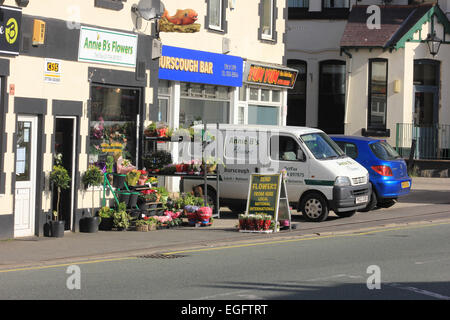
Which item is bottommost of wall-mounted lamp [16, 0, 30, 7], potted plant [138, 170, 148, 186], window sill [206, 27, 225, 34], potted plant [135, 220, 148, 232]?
potted plant [135, 220, 148, 232]

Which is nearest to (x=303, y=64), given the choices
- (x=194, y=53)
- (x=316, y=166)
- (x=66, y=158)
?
(x=194, y=53)

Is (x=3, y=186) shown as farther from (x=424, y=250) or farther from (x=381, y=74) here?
(x=381, y=74)

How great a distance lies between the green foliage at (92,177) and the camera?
56.1 ft

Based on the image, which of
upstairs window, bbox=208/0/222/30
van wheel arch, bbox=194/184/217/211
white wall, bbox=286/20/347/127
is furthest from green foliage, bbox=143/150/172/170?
white wall, bbox=286/20/347/127

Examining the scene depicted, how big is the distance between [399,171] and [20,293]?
43.4 ft

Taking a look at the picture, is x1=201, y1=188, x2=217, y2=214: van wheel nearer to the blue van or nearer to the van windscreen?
the van windscreen

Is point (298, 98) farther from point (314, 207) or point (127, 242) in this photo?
point (127, 242)

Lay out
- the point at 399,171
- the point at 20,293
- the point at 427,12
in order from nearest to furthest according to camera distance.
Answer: the point at 20,293
the point at 399,171
the point at 427,12

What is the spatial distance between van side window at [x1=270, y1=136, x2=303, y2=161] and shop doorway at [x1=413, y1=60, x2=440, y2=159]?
591 inches

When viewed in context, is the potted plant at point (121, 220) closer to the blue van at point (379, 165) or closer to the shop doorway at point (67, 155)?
the shop doorway at point (67, 155)

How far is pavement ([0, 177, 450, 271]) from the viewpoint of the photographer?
44.4 ft

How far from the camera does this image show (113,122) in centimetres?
1844

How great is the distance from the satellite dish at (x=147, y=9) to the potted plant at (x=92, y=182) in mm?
3447

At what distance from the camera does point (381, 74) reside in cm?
3400
